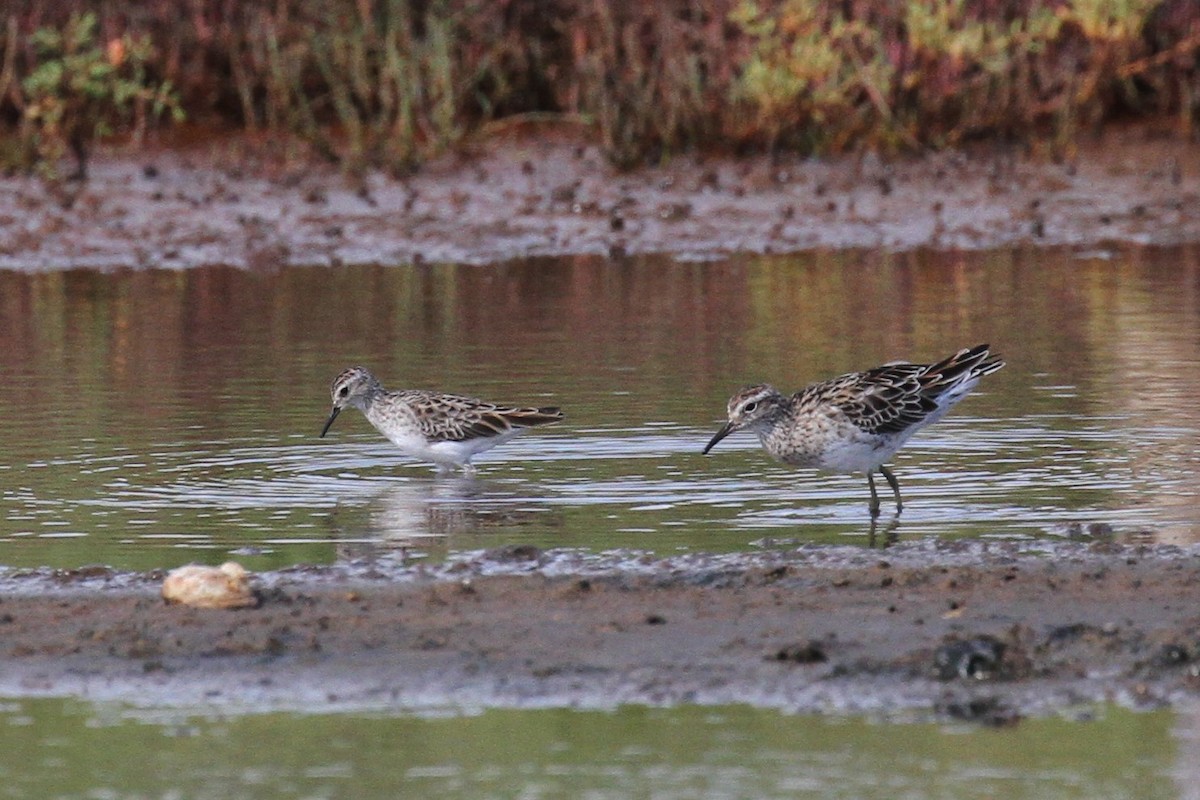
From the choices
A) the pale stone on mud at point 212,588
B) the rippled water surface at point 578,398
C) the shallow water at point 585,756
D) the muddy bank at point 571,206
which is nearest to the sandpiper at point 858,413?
the rippled water surface at point 578,398

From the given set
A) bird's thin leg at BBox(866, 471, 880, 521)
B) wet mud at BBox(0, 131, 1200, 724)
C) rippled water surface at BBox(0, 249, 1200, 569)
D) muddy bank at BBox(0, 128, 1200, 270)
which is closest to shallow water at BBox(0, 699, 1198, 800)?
wet mud at BBox(0, 131, 1200, 724)

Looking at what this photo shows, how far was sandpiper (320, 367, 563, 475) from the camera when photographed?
1155 cm

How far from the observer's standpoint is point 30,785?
6.38 metres

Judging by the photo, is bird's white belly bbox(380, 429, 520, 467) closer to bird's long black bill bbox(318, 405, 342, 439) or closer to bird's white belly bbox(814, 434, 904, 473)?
bird's long black bill bbox(318, 405, 342, 439)

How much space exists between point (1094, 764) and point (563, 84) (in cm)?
1718

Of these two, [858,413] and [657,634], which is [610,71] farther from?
[657,634]

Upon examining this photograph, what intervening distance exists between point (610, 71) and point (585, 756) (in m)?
16.2

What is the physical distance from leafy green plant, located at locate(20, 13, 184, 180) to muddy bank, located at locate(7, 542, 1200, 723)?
13421mm

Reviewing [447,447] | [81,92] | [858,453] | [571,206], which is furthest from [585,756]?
[81,92]

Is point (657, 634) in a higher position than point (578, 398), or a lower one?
lower

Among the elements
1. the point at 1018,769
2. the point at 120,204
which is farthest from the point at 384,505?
the point at 120,204

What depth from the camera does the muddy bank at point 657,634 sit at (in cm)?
705

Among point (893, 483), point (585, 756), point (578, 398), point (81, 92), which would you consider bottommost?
point (585, 756)

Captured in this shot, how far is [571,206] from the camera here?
68.1ft
